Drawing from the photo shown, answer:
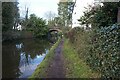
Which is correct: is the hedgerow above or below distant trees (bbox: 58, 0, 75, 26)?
below

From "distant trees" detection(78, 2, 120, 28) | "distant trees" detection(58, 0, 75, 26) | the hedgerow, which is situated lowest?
the hedgerow

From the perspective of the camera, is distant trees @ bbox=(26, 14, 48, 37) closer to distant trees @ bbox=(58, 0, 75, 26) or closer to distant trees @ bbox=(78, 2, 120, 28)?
distant trees @ bbox=(58, 0, 75, 26)

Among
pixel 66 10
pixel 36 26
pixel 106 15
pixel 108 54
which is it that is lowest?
pixel 108 54

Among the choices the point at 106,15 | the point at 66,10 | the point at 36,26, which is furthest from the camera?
the point at 36,26

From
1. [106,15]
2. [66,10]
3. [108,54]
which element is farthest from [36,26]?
[108,54]

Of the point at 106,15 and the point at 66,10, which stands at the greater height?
the point at 66,10

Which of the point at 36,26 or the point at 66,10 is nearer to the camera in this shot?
the point at 66,10

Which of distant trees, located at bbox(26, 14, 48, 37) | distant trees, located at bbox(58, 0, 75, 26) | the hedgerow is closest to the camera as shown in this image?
the hedgerow

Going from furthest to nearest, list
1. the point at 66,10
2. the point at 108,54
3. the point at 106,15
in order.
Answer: the point at 66,10
the point at 106,15
the point at 108,54

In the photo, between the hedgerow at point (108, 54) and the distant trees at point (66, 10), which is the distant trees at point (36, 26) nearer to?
the distant trees at point (66, 10)

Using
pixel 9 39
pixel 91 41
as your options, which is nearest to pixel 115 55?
pixel 91 41

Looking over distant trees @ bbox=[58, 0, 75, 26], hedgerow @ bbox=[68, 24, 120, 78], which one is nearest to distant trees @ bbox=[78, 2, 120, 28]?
hedgerow @ bbox=[68, 24, 120, 78]

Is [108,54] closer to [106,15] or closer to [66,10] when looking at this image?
[106,15]

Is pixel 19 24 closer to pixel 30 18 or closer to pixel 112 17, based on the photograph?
pixel 30 18
